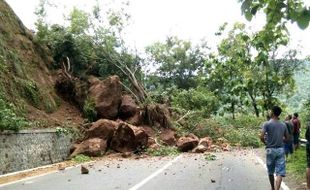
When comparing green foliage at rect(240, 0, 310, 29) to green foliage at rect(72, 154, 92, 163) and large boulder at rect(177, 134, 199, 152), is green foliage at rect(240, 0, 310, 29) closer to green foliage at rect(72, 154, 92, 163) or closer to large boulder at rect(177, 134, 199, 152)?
green foliage at rect(72, 154, 92, 163)

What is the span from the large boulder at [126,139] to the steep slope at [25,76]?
3.43 metres

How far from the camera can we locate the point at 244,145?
3475cm

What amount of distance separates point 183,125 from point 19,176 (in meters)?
19.7

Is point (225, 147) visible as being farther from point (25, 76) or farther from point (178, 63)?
point (178, 63)

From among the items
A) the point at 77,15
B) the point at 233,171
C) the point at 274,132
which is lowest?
the point at 233,171

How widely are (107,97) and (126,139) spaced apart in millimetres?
5438

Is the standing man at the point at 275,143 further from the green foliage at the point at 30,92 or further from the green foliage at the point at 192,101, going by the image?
the green foliage at the point at 192,101

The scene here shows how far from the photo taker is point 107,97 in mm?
33188

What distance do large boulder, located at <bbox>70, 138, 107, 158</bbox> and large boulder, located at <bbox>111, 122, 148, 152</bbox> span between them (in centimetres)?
72

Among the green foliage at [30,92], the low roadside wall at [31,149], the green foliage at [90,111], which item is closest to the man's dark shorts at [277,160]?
the low roadside wall at [31,149]

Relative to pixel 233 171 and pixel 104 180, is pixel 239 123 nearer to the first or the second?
pixel 233 171

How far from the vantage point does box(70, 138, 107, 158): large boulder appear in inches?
1041

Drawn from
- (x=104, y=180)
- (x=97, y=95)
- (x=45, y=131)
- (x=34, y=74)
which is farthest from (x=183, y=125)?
(x=104, y=180)

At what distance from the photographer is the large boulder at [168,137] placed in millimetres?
31922
